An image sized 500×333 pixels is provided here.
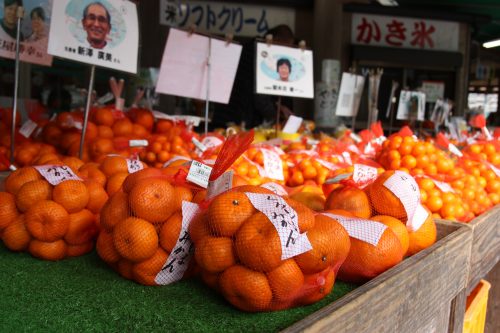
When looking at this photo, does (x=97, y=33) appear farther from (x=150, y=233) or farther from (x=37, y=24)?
(x=150, y=233)

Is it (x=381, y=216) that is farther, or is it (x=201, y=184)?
(x=381, y=216)

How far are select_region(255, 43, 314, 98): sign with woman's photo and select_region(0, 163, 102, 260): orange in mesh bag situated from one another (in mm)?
1832

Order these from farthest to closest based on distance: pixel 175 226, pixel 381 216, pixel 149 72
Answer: pixel 149 72 → pixel 381 216 → pixel 175 226

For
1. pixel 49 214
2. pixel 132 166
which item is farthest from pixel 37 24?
pixel 49 214

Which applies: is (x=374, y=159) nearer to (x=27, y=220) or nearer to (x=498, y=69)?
(x=27, y=220)

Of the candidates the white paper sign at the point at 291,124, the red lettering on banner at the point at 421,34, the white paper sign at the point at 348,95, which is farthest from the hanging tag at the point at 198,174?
the red lettering on banner at the point at 421,34

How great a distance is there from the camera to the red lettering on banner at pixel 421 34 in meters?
9.55

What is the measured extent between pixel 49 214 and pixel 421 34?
31.3 feet

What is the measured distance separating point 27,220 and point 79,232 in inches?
4.7

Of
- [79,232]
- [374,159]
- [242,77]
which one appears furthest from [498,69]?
[79,232]

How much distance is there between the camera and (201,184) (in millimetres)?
1178

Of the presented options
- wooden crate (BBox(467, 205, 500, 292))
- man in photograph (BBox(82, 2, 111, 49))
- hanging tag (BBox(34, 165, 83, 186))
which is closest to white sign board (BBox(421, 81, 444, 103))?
wooden crate (BBox(467, 205, 500, 292))

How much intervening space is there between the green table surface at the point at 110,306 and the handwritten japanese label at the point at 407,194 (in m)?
0.32

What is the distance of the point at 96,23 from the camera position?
2021mm
